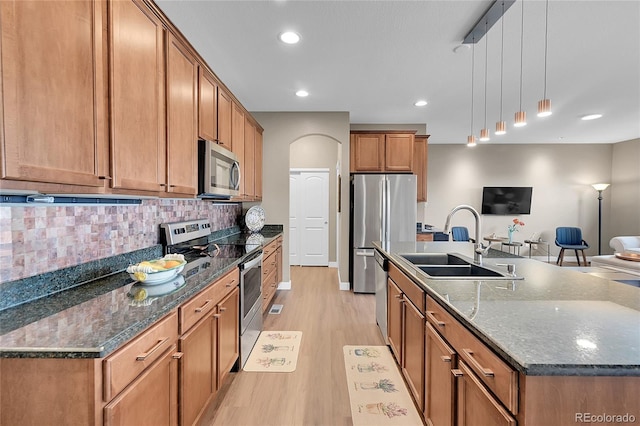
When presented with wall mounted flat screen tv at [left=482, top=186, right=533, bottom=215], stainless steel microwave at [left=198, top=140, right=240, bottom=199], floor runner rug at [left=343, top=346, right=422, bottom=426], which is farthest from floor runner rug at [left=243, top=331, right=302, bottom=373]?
wall mounted flat screen tv at [left=482, top=186, right=533, bottom=215]

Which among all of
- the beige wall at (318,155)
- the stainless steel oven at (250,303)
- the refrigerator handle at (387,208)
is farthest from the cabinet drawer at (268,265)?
the beige wall at (318,155)

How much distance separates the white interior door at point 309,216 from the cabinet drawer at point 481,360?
4.84 meters

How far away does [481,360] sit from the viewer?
3.33 feet

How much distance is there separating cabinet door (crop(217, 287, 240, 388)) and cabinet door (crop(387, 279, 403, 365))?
1.21 meters

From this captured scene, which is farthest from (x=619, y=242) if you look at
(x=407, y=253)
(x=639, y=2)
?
(x=407, y=253)

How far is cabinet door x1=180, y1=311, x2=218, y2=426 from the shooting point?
1.43 metres

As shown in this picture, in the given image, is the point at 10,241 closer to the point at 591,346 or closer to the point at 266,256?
the point at 591,346

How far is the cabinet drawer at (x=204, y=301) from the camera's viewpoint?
1.42 m

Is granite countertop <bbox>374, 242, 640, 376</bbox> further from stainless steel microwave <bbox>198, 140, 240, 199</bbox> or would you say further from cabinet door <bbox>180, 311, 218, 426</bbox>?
stainless steel microwave <bbox>198, 140, 240, 199</bbox>

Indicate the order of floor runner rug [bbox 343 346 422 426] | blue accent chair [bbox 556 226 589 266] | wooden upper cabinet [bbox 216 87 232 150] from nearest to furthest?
floor runner rug [bbox 343 346 422 426], wooden upper cabinet [bbox 216 87 232 150], blue accent chair [bbox 556 226 589 266]

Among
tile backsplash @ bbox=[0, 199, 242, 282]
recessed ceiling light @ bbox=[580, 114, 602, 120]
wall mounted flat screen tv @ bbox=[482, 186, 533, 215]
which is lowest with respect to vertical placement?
tile backsplash @ bbox=[0, 199, 242, 282]

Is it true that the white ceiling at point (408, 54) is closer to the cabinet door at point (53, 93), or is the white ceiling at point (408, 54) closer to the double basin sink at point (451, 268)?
the cabinet door at point (53, 93)

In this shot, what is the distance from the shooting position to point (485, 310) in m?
1.13

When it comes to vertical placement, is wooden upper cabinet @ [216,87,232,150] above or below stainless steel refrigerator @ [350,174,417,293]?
above
